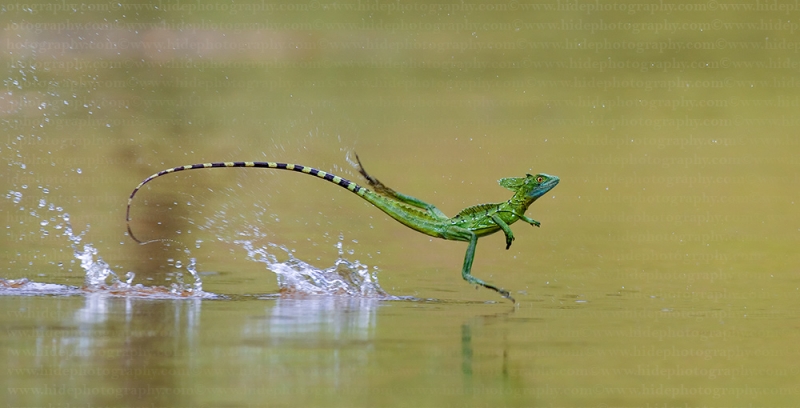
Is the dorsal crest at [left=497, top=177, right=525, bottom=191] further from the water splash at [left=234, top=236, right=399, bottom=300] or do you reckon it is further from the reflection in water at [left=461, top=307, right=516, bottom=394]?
the water splash at [left=234, top=236, right=399, bottom=300]

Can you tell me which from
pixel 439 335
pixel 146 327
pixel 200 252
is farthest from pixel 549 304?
A: pixel 200 252

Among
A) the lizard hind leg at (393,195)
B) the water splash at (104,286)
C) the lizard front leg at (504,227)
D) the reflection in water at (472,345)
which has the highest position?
the lizard hind leg at (393,195)

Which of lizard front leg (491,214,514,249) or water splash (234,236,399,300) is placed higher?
lizard front leg (491,214,514,249)

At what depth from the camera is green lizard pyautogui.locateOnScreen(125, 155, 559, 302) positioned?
11.8 metres

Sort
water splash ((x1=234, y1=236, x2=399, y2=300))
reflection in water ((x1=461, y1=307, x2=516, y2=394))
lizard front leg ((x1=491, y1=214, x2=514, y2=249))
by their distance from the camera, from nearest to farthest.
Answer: reflection in water ((x1=461, y1=307, x2=516, y2=394)), lizard front leg ((x1=491, y1=214, x2=514, y2=249)), water splash ((x1=234, y1=236, x2=399, y2=300))

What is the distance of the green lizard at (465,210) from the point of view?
38.7 feet

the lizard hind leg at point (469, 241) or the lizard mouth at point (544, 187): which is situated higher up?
the lizard mouth at point (544, 187)

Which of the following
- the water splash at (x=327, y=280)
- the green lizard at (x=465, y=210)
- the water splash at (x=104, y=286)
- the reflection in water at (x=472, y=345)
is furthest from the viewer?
Answer: the water splash at (x=327, y=280)

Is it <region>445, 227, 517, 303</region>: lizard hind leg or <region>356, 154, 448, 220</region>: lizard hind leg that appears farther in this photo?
<region>356, 154, 448, 220</region>: lizard hind leg

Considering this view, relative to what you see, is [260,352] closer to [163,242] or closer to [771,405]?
[771,405]

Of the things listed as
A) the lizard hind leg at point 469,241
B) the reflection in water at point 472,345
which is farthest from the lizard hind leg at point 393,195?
the reflection in water at point 472,345

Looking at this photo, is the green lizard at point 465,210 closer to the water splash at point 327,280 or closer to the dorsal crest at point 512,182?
the dorsal crest at point 512,182

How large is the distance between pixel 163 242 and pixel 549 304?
577 centimetres

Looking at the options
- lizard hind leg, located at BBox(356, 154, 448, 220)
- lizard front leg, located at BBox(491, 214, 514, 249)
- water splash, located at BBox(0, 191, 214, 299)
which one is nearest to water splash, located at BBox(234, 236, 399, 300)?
water splash, located at BBox(0, 191, 214, 299)
